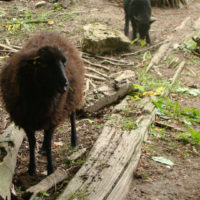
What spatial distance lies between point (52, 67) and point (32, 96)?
497 millimetres

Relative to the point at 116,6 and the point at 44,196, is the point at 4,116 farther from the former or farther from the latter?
the point at 116,6

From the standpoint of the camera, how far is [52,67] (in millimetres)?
3375

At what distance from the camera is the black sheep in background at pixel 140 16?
9992 mm

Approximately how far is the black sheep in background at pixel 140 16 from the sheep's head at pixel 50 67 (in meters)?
7.03

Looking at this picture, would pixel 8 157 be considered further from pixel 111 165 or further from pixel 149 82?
pixel 149 82

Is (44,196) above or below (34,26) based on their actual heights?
below

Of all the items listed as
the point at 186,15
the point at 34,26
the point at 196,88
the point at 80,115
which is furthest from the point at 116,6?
the point at 80,115

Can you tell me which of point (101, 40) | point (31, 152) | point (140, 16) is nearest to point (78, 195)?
point (31, 152)

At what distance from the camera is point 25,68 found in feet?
11.6

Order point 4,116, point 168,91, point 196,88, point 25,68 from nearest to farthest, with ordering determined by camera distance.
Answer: point 25,68
point 4,116
point 168,91
point 196,88

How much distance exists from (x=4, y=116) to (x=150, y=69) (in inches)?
150

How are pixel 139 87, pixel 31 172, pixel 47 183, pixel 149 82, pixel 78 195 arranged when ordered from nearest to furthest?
pixel 78 195, pixel 47 183, pixel 31 172, pixel 139 87, pixel 149 82

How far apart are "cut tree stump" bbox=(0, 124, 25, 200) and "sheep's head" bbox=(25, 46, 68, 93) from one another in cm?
122

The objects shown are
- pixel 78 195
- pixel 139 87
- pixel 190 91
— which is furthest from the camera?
pixel 190 91
